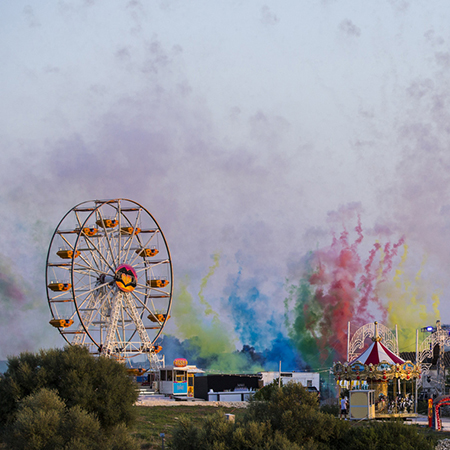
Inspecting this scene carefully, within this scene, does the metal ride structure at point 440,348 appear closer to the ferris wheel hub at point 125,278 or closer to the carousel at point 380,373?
the carousel at point 380,373

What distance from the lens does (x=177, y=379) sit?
55.2 meters

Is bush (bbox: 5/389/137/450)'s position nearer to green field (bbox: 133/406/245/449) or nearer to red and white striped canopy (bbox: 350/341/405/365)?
green field (bbox: 133/406/245/449)

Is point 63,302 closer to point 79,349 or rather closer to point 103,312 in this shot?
point 103,312

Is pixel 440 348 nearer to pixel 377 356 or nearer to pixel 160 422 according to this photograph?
pixel 377 356

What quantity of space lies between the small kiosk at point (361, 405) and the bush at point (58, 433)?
1464 centimetres

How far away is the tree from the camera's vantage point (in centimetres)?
2691

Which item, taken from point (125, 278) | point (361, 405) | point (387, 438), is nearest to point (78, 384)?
point (387, 438)

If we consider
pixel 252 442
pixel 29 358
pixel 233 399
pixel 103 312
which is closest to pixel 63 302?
pixel 103 312

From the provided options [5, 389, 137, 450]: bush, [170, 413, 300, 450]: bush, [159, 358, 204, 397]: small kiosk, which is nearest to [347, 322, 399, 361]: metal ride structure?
[159, 358, 204, 397]: small kiosk

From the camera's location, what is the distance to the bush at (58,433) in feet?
69.0

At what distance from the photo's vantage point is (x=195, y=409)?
142ft

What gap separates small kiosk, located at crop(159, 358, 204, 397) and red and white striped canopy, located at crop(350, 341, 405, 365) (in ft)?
70.8

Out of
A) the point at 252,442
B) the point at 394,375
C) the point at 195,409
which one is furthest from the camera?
the point at 195,409

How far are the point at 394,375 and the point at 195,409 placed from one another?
14126 millimetres
